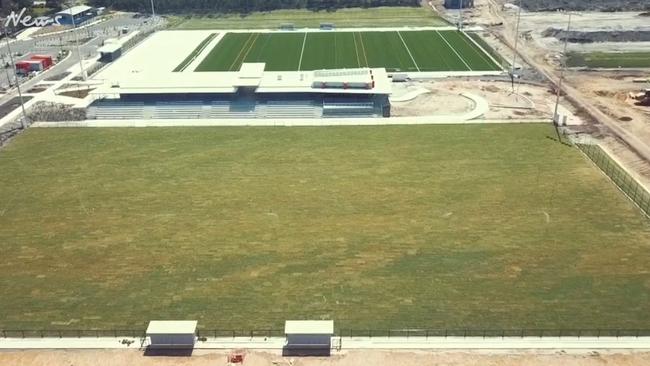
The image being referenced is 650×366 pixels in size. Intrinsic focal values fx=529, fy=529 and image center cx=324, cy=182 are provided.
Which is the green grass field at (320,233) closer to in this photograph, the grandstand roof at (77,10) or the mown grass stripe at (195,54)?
the mown grass stripe at (195,54)

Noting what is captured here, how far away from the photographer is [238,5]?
136 meters

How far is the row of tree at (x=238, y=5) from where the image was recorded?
135875mm

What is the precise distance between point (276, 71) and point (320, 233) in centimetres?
4974

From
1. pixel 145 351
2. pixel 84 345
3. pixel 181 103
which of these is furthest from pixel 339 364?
pixel 181 103

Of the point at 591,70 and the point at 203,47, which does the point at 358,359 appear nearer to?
the point at 591,70

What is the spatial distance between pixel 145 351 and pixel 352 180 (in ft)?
86.5

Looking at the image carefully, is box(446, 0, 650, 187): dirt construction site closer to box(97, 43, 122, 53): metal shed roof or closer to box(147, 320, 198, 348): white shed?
box(147, 320, 198, 348): white shed

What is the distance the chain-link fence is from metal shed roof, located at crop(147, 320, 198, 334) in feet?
125

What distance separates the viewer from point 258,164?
55656 mm

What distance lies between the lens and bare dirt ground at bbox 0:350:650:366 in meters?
30.9

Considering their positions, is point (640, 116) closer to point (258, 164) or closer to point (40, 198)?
point (258, 164)

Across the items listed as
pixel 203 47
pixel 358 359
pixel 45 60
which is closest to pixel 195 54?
pixel 203 47

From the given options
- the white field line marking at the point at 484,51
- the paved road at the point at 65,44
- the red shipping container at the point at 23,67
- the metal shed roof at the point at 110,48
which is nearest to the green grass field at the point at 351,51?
the white field line marking at the point at 484,51

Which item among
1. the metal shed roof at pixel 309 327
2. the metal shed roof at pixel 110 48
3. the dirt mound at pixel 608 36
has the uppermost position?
the metal shed roof at pixel 110 48
